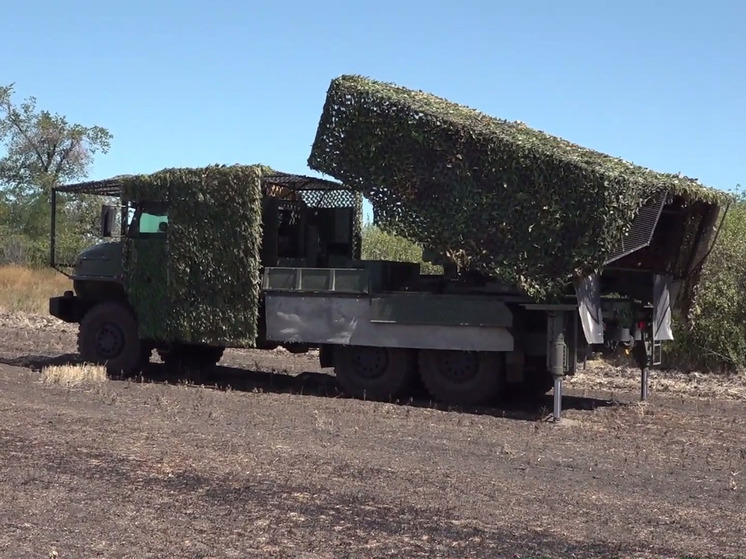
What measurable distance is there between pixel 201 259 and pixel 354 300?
88.3 inches

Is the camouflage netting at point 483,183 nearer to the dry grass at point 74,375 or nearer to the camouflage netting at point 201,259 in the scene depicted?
the camouflage netting at point 201,259

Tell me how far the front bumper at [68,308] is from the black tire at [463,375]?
5.54 metres

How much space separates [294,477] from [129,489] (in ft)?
4.19

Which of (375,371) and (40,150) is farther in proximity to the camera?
(40,150)

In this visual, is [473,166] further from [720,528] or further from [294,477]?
[720,528]

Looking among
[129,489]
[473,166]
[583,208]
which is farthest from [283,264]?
[129,489]

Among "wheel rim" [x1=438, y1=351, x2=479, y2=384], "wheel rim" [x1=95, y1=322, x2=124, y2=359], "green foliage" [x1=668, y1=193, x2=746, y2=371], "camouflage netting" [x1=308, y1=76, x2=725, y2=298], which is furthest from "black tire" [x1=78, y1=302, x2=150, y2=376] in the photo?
"green foliage" [x1=668, y1=193, x2=746, y2=371]

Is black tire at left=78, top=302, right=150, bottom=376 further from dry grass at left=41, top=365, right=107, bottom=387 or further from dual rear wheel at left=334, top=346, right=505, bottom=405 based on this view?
dual rear wheel at left=334, top=346, right=505, bottom=405

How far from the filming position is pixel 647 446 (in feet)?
35.1

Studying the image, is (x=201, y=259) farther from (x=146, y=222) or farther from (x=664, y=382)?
(x=664, y=382)

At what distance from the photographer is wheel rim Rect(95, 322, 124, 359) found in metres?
15.5

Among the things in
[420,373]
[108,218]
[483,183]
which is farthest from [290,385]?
[483,183]

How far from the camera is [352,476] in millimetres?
8375

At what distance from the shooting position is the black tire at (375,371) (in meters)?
13.7
